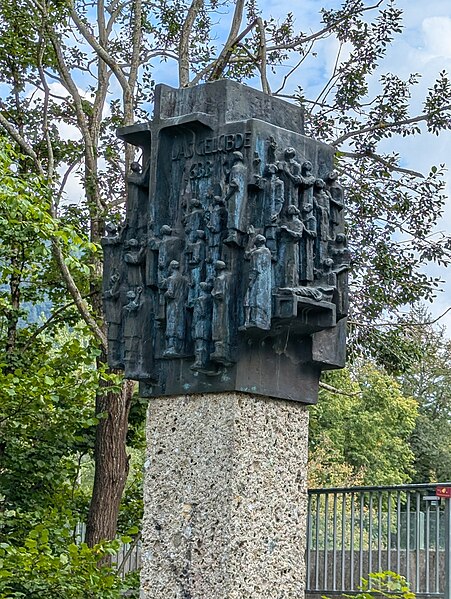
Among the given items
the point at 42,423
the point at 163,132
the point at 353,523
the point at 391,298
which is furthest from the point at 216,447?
the point at 391,298

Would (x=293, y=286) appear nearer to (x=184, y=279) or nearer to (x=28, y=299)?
(x=184, y=279)

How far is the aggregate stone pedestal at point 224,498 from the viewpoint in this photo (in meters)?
3.60

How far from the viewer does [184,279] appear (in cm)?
381

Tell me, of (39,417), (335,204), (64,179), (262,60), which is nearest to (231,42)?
(262,60)

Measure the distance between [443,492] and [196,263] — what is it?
3.48m

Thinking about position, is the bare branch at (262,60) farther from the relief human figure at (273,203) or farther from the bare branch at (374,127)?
the relief human figure at (273,203)

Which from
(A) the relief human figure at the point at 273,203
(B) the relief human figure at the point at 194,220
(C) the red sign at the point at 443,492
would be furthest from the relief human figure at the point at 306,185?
(C) the red sign at the point at 443,492

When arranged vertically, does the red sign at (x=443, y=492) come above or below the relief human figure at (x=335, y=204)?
below

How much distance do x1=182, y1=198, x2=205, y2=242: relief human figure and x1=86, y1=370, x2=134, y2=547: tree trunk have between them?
5.63m

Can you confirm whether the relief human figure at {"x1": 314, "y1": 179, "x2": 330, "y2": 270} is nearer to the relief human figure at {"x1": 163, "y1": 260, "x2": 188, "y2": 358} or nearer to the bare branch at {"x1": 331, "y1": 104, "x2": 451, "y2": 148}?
the relief human figure at {"x1": 163, "y1": 260, "x2": 188, "y2": 358}

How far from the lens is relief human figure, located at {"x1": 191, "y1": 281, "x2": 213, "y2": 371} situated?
3.65 m

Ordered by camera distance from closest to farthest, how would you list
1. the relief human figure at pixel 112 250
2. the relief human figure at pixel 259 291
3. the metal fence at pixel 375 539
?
the relief human figure at pixel 259 291
the relief human figure at pixel 112 250
the metal fence at pixel 375 539

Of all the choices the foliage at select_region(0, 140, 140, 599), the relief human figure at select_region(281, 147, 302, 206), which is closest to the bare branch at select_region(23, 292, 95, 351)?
the foliage at select_region(0, 140, 140, 599)

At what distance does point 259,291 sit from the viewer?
3584 mm
